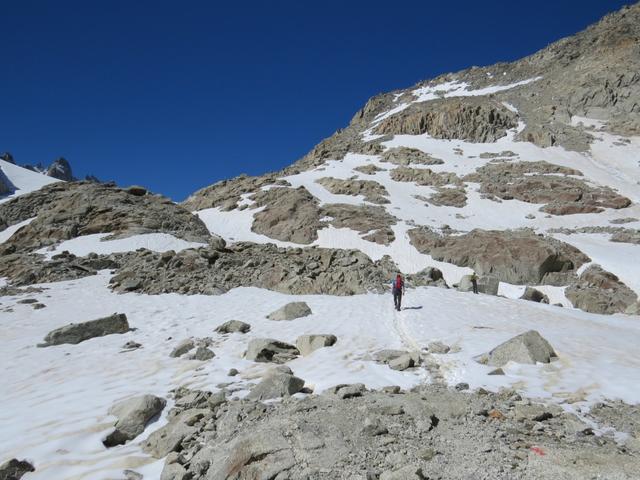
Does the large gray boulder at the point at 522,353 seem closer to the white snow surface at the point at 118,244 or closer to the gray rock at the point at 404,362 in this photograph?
the gray rock at the point at 404,362

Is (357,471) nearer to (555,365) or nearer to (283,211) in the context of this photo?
(555,365)

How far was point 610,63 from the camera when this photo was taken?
7581 centimetres

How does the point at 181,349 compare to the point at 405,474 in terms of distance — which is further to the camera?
the point at 181,349

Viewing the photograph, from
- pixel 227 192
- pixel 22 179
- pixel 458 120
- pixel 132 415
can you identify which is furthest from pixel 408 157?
pixel 22 179

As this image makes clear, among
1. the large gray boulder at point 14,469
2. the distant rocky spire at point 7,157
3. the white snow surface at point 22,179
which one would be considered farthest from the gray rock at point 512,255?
the distant rocky spire at point 7,157

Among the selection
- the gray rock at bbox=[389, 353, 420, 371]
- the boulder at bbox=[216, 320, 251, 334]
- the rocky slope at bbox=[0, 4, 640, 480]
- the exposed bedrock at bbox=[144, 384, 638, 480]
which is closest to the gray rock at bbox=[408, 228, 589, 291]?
the rocky slope at bbox=[0, 4, 640, 480]

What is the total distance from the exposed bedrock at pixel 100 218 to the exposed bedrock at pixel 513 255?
68.8ft

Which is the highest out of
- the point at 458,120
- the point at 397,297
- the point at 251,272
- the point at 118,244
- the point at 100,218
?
the point at 458,120

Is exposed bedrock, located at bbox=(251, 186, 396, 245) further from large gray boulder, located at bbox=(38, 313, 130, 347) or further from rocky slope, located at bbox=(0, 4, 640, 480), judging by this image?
large gray boulder, located at bbox=(38, 313, 130, 347)

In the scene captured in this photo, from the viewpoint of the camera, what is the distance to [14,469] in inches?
196

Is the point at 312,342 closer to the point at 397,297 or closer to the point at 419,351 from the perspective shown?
the point at 419,351

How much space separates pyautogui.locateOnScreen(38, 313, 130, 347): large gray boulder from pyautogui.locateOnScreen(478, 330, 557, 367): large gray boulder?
11.5 m

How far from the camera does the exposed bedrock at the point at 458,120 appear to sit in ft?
235

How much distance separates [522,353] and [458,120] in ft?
248
